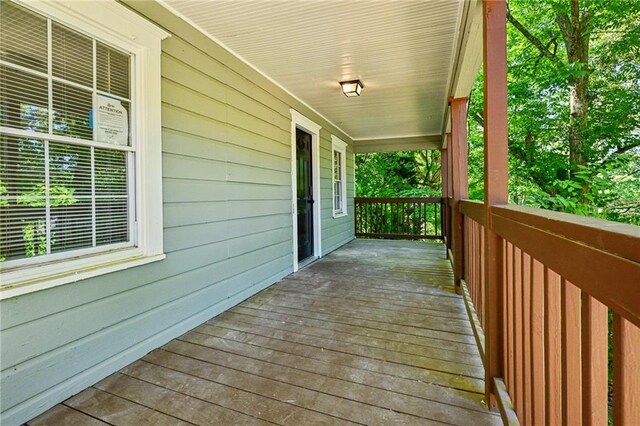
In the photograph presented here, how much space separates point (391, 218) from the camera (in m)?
7.49

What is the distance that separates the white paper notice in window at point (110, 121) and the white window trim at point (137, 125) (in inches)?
2.2

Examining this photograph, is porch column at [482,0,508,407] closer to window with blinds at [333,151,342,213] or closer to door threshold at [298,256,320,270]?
door threshold at [298,256,320,270]

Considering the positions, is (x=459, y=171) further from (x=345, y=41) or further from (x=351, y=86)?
(x=345, y=41)

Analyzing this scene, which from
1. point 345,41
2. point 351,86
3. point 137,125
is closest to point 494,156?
point 345,41

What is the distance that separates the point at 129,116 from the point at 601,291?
2349 mm

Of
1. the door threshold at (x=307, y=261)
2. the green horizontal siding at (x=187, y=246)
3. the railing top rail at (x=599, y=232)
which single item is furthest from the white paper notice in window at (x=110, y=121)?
the door threshold at (x=307, y=261)

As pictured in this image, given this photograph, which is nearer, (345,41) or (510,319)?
(510,319)

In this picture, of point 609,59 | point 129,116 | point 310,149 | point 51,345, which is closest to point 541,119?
point 609,59

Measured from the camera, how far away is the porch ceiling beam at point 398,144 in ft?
21.9

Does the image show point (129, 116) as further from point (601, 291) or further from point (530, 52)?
point (530, 52)

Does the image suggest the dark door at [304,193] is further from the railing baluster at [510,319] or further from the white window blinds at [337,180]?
the railing baluster at [510,319]

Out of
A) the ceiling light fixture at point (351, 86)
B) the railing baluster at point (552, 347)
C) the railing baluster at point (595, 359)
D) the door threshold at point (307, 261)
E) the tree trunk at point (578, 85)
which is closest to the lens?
the railing baluster at point (595, 359)

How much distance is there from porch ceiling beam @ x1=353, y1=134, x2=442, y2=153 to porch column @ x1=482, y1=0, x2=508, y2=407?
550cm

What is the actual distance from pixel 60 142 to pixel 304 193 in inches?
129
